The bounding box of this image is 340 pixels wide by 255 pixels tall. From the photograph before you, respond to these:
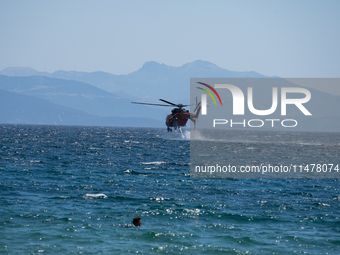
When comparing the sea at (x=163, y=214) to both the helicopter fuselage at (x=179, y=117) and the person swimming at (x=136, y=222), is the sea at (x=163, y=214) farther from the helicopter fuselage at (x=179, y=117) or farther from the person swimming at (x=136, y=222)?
the helicopter fuselage at (x=179, y=117)

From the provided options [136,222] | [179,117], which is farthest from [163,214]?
[179,117]

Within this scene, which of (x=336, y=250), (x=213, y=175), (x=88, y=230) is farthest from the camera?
(x=213, y=175)

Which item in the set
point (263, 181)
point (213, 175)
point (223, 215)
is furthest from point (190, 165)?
point (223, 215)

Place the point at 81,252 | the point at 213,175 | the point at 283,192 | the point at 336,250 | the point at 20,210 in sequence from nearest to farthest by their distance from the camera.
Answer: the point at 81,252, the point at 336,250, the point at 20,210, the point at 283,192, the point at 213,175

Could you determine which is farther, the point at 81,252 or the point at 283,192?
the point at 283,192

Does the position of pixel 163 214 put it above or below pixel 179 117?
below

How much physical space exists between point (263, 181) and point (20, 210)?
90.0 feet

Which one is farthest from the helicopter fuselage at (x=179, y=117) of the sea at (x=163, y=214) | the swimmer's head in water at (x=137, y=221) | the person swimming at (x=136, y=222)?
the swimmer's head in water at (x=137, y=221)

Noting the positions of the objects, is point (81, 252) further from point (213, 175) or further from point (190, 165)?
point (190, 165)

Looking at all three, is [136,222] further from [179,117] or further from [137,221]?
[179,117]

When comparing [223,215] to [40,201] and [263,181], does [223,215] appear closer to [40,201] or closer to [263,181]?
[40,201]

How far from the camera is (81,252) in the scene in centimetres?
1906

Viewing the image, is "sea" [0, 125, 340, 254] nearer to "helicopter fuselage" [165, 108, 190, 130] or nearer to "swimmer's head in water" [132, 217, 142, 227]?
→ "swimmer's head in water" [132, 217, 142, 227]

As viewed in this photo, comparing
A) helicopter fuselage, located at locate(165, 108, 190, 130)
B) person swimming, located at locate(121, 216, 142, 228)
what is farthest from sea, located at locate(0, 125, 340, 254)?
helicopter fuselage, located at locate(165, 108, 190, 130)
